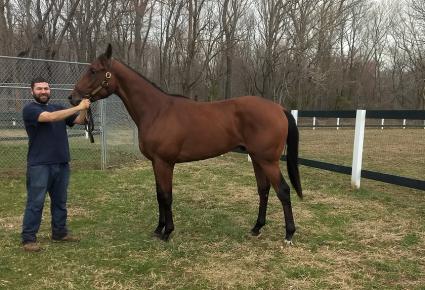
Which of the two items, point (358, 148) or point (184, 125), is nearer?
point (184, 125)

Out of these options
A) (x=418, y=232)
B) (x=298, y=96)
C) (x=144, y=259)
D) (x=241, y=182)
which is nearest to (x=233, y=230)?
(x=144, y=259)

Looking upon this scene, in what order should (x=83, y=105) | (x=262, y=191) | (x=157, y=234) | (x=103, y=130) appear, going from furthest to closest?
(x=103, y=130), (x=262, y=191), (x=157, y=234), (x=83, y=105)

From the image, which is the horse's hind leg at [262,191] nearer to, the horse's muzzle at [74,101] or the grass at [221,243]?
the grass at [221,243]

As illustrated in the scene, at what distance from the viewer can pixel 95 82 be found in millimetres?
4426

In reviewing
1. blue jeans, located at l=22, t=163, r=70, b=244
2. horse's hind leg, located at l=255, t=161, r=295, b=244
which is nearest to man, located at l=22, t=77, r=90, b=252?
blue jeans, located at l=22, t=163, r=70, b=244

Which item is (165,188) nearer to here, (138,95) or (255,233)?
(138,95)

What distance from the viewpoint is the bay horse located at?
4457 mm

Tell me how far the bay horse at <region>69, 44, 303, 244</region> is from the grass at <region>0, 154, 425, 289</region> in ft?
1.56

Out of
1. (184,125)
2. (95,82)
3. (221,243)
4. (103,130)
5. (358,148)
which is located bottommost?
(221,243)

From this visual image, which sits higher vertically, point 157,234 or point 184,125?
point 184,125

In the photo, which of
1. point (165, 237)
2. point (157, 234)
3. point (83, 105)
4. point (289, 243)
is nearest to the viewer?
point (83, 105)

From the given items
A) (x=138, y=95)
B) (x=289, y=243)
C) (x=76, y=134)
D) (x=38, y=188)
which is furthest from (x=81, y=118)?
(x=76, y=134)

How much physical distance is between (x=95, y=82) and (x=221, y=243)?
231 centimetres

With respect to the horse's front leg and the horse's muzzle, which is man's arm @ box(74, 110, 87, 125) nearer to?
the horse's muzzle
